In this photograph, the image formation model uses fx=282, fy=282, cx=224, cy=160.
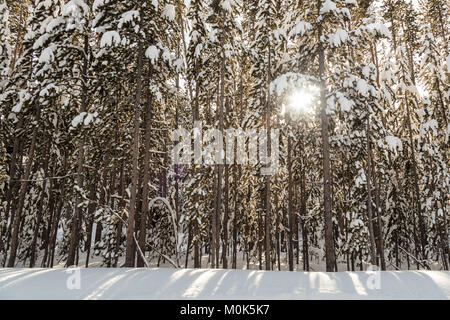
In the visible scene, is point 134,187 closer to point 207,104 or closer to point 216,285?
point 216,285

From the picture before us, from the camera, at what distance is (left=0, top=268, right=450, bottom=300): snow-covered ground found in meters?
4.38

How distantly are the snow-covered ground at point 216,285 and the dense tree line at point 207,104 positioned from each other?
3.54 meters

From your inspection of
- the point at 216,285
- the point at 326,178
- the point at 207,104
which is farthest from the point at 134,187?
the point at 207,104

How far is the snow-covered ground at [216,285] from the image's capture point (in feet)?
14.4

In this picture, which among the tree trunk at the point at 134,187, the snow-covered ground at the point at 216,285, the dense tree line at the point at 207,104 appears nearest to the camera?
the snow-covered ground at the point at 216,285

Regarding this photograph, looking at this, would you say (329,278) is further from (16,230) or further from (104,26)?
(16,230)

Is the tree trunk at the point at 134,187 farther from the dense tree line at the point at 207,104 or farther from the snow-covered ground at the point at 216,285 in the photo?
the snow-covered ground at the point at 216,285

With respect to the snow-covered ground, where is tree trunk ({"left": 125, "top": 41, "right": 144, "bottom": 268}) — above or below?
above

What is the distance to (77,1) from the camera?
991 cm

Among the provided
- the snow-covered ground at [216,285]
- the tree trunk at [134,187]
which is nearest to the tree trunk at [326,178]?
the snow-covered ground at [216,285]

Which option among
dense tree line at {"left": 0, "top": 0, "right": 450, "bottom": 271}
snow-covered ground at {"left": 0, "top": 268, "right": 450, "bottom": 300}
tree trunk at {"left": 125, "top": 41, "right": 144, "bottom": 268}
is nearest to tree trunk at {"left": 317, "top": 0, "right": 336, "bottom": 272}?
dense tree line at {"left": 0, "top": 0, "right": 450, "bottom": 271}

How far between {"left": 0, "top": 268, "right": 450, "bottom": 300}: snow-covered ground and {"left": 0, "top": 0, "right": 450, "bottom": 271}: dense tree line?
11.6 feet

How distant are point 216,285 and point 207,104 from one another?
1305 centimetres

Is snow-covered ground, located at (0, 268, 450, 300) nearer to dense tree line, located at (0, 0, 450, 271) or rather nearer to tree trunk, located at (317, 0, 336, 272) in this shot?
dense tree line, located at (0, 0, 450, 271)
